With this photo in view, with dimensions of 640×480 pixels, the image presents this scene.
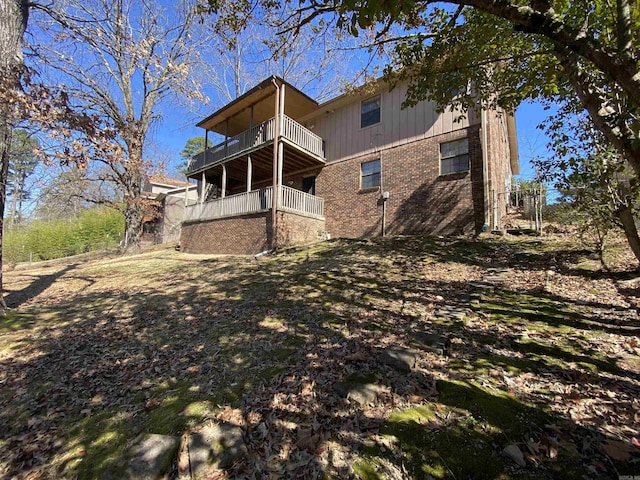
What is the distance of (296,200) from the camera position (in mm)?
12148

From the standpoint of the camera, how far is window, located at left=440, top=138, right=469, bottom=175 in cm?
963

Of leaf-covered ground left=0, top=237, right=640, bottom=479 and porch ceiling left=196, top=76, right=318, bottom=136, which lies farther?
porch ceiling left=196, top=76, right=318, bottom=136

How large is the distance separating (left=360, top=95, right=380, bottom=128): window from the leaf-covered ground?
8.41m

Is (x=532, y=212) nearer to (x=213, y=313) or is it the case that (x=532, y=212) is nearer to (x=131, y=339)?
(x=213, y=313)

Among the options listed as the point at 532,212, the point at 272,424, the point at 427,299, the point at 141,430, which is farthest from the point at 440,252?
the point at 141,430

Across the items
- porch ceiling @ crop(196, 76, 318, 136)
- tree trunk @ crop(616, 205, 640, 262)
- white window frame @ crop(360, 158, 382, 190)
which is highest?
porch ceiling @ crop(196, 76, 318, 136)

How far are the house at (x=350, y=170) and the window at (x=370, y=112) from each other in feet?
0.15

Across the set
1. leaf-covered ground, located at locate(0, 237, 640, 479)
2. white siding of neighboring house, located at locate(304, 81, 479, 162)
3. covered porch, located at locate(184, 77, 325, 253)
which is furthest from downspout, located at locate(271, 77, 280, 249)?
leaf-covered ground, located at locate(0, 237, 640, 479)

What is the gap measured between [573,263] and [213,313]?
6913 millimetres

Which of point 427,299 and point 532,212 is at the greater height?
point 532,212

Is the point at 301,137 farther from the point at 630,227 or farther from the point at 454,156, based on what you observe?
the point at 630,227

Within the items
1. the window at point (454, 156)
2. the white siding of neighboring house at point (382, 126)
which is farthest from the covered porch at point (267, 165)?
the window at point (454, 156)

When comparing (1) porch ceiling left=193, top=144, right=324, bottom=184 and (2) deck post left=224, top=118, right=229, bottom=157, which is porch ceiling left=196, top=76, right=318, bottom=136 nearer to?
(2) deck post left=224, top=118, right=229, bottom=157

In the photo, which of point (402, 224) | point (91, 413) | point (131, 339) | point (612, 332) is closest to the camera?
point (91, 413)
